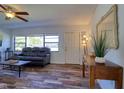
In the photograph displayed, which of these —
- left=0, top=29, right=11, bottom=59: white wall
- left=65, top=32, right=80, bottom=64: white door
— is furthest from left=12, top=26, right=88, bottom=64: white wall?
left=0, top=29, right=11, bottom=59: white wall

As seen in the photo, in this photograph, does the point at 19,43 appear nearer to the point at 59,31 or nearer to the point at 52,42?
the point at 52,42

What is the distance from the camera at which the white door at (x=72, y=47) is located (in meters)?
8.05

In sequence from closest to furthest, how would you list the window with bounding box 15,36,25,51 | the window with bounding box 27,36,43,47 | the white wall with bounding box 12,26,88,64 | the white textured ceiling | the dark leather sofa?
1. the white textured ceiling
2. the dark leather sofa
3. the white wall with bounding box 12,26,88,64
4. the window with bounding box 27,36,43,47
5. the window with bounding box 15,36,25,51

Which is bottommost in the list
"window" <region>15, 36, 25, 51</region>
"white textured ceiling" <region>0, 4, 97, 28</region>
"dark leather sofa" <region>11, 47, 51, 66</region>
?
"dark leather sofa" <region>11, 47, 51, 66</region>

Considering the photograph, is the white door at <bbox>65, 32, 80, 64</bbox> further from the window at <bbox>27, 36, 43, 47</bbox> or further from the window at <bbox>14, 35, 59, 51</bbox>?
the window at <bbox>27, 36, 43, 47</bbox>

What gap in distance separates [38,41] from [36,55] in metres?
1.13

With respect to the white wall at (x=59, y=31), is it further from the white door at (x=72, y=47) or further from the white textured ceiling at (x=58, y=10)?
the white textured ceiling at (x=58, y=10)

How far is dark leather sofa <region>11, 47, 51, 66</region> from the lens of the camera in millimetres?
7123

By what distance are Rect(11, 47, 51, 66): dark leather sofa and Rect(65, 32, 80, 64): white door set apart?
107cm

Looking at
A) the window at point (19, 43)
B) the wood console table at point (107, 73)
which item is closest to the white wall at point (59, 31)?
the window at point (19, 43)

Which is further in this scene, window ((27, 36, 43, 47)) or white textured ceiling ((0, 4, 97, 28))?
window ((27, 36, 43, 47))

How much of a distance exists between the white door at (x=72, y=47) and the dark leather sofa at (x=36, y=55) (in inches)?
42.3
